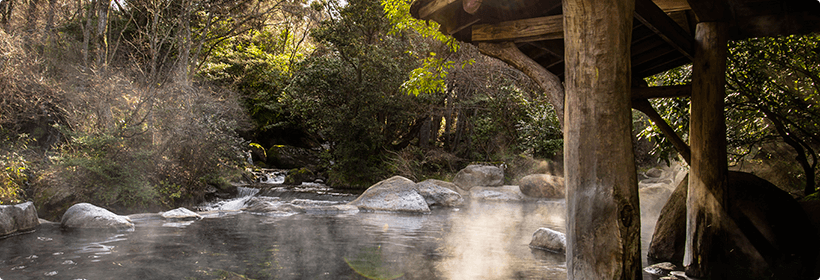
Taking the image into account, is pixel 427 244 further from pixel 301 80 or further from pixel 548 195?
pixel 301 80

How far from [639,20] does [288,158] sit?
63.3 ft

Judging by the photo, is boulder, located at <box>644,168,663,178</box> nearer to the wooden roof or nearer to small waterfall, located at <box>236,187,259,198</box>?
the wooden roof

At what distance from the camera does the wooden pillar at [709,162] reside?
16.8ft

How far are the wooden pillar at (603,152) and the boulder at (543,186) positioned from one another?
41.3 ft

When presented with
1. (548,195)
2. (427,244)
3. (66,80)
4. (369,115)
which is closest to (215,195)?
(66,80)

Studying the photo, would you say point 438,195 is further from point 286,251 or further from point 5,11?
point 5,11

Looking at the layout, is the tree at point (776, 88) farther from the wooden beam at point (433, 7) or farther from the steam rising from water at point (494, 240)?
the wooden beam at point (433, 7)

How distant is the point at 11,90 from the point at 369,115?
10.8 metres

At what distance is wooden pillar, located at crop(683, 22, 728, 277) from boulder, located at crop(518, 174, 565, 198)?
10.1m

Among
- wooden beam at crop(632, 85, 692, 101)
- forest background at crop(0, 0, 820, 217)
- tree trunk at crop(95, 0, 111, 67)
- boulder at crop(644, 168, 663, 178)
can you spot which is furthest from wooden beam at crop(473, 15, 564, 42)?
boulder at crop(644, 168, 663, 178)

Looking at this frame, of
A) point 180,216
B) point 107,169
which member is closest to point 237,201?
point 180,216

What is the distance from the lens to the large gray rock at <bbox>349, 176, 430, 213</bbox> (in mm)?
13141

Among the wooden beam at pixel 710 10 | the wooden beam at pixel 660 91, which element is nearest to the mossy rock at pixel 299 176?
the wooden beam at pixel 660 91

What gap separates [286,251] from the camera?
718 centimetres
